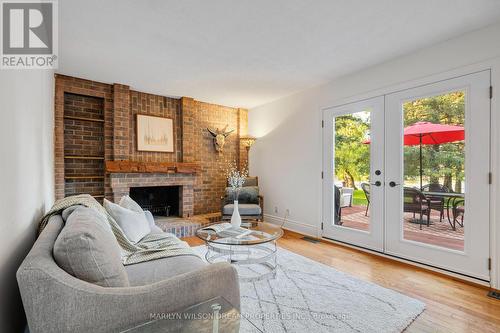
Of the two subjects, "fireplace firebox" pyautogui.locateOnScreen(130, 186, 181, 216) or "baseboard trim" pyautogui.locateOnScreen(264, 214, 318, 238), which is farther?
"fireplace firebox" pyautogui.locateOnScreen(130, 186, 181, 216)

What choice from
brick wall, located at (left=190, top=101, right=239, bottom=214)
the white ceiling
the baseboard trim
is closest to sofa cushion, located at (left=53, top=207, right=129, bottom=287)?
the white ceiling

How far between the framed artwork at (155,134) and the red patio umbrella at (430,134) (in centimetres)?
380

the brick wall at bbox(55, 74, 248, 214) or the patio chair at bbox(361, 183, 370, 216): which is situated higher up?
the brick wall at bbox(55, 74, 248, 214)

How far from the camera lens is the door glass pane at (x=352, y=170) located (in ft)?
11.4

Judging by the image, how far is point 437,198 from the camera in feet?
9.28

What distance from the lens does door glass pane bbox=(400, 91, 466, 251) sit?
2.63 meters

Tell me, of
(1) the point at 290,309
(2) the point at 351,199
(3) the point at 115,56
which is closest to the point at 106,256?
(1) the point at 290,309

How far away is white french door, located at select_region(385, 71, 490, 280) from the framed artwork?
11.9 ft

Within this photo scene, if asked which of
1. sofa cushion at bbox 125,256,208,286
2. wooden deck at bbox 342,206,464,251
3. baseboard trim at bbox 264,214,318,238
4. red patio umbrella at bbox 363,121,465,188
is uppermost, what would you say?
red patio umbrella at bbox 363,121,465,188

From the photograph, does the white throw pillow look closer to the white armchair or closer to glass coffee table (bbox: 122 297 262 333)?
glass coffee table (bbox: 122 297 262 333)

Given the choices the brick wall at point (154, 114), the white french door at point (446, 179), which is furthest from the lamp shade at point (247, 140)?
the white french door at point (446, 179)

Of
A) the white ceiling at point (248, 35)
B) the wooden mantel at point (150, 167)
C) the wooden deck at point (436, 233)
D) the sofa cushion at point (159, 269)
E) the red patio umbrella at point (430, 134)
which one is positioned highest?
the white ceiling at point (248, 35)

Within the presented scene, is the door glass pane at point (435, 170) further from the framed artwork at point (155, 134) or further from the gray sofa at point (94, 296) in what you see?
the framed artwork at point (155, 134)

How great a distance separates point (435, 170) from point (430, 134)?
0.41 m
